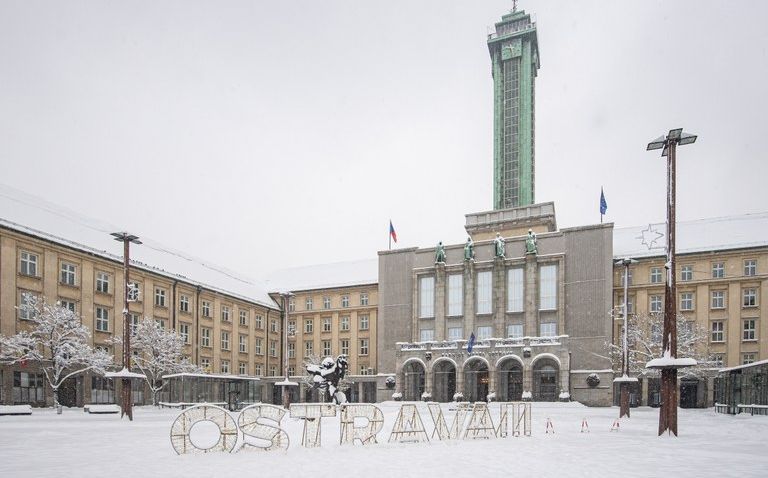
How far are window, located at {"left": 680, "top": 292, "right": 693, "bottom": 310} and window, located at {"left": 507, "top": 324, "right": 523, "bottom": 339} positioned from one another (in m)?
15.7

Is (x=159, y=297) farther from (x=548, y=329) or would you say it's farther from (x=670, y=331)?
(x=670, y=331)

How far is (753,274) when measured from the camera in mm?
60219

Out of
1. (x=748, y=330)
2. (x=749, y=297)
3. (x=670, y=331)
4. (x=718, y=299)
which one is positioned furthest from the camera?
(x=718, y=299)

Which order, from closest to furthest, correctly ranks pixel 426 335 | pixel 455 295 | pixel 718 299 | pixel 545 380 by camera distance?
pixel 545 380, pixel 718 299, pixel 455 295, pixel 426 335

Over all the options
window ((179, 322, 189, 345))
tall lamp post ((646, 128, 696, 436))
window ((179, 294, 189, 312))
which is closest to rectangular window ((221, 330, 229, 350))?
window ((179, 322, 189, 345))

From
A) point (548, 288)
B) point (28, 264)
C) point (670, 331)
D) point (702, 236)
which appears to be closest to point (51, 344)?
point (28, 264)

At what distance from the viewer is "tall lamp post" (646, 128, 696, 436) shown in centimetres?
2316

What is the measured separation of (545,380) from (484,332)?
8.24 metres

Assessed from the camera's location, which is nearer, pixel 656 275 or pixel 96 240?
pixel 96 240

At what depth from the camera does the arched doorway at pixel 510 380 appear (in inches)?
2435

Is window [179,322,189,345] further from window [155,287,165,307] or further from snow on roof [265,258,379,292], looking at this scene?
snow on roof [265,258,379,292]

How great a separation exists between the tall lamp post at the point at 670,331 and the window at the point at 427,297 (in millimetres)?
45387

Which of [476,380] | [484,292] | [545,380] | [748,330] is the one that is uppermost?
[484,292]

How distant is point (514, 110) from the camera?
8738 cm
